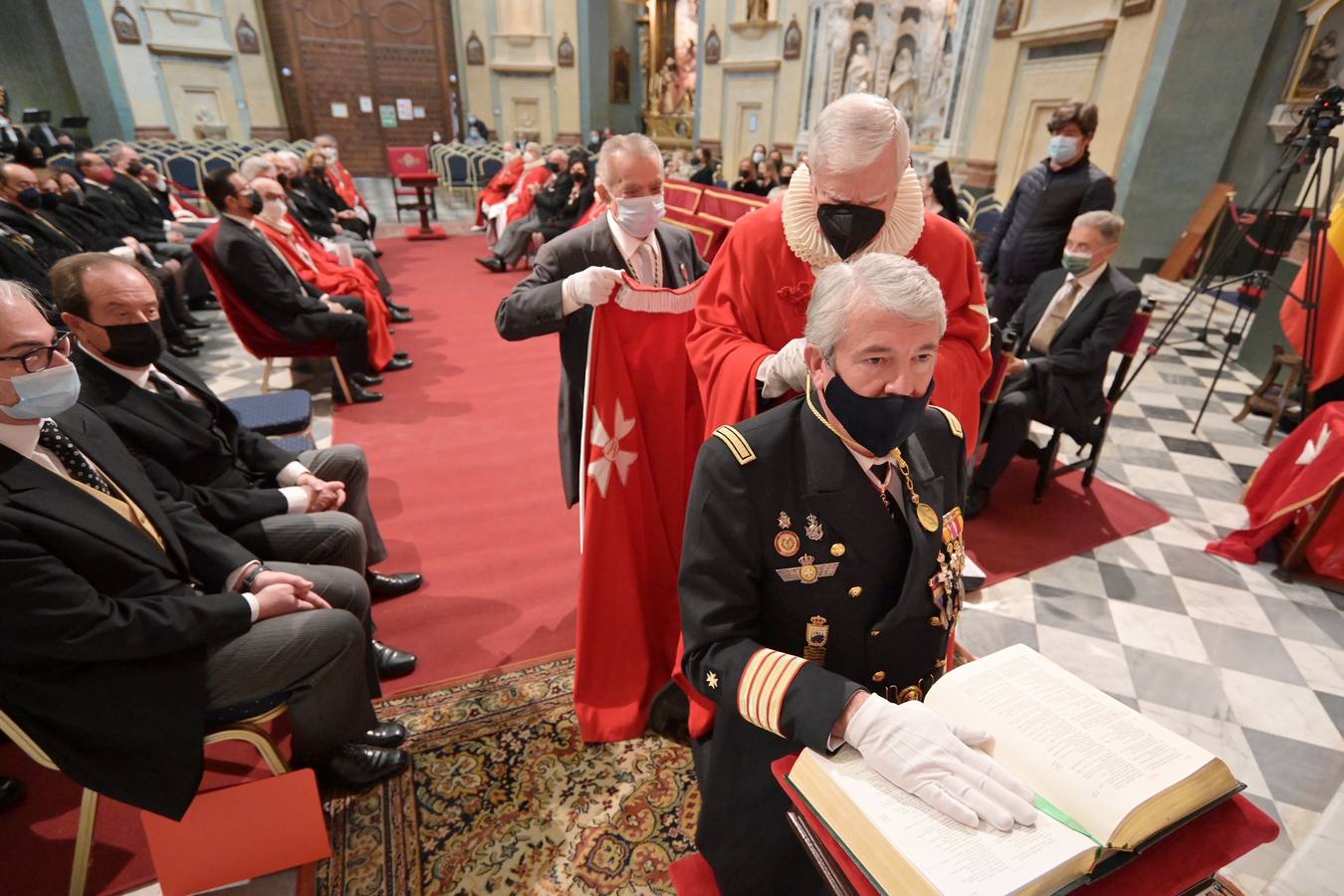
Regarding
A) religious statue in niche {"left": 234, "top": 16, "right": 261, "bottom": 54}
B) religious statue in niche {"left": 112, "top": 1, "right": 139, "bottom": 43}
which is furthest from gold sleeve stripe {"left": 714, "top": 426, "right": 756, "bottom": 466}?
religious statue in niche {"left": 234, "top": 16, "right": 261, "bottom": 54}

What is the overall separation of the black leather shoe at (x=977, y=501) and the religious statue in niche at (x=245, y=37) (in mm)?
17881

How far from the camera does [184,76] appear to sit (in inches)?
553

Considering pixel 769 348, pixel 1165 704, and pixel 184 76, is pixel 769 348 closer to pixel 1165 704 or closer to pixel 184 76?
pixel 1165 704

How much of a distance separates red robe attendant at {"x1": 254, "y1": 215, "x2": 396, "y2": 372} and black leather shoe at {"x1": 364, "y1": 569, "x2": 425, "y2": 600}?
2.63m

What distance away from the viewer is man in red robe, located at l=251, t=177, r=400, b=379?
4.91m

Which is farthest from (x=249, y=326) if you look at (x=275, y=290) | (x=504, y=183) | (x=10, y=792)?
(x=504, y=183)

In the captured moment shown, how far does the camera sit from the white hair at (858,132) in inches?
56.0

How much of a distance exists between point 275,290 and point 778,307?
12.3 ft


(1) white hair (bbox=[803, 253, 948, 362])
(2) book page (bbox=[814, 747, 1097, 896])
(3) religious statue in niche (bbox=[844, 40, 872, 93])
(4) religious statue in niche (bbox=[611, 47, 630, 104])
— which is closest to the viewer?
(2) book page (bbox=[814, 747, 1097, 896])

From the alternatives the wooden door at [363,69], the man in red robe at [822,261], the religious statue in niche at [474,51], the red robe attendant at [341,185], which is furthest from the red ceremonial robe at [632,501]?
the religious statue in niche at [474,51]

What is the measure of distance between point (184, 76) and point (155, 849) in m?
17.6

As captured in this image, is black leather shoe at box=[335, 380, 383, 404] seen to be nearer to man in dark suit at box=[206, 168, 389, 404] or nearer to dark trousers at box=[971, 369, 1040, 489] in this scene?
man in dark suit at box=[206, 168, 389, 404]

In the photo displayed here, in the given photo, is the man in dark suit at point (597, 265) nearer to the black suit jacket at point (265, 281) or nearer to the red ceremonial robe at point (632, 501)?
the red ceremonial robe at point (632, 501)

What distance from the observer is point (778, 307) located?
183 centimetres
